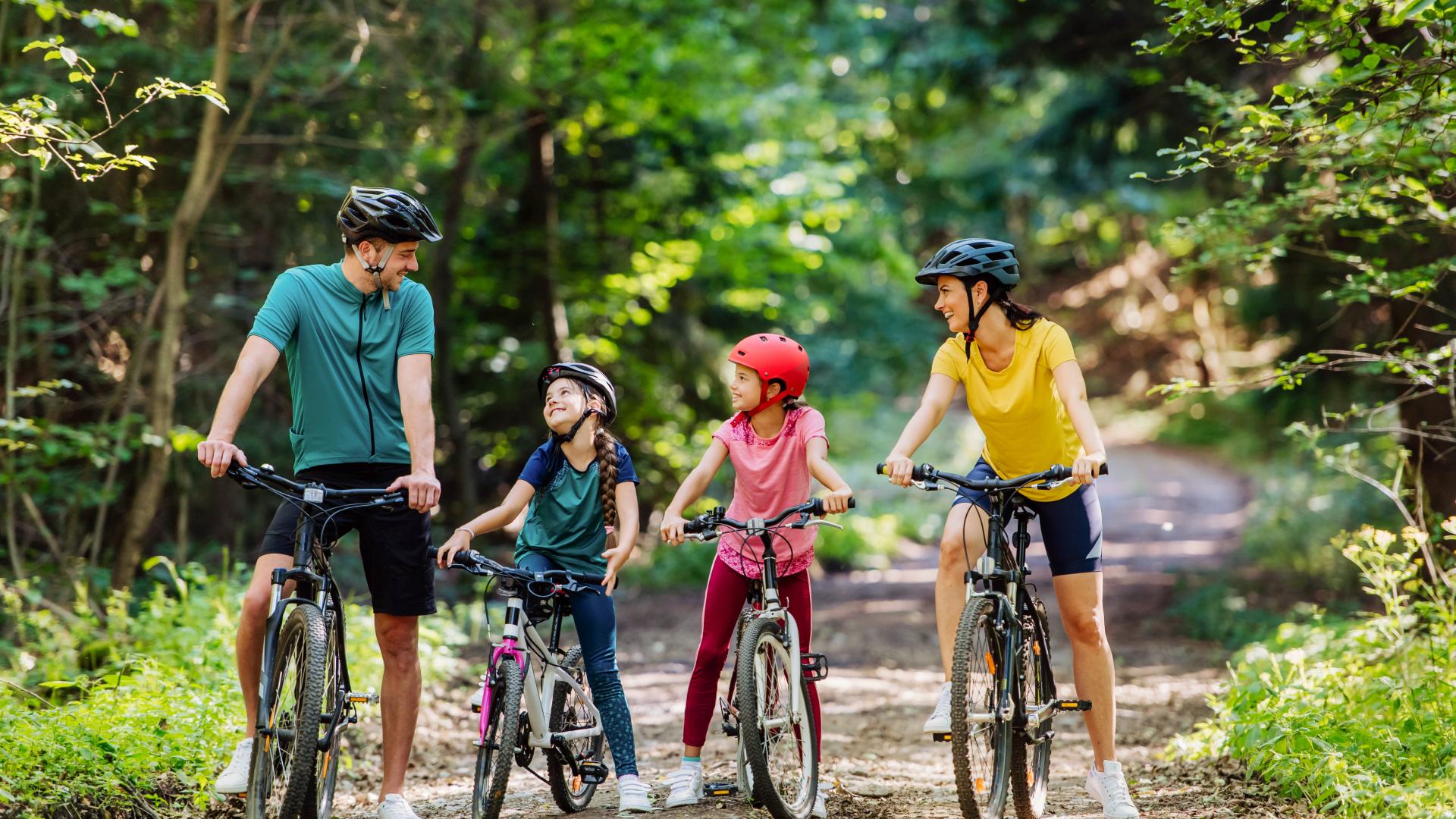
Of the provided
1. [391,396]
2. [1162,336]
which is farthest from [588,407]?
[1162,336]

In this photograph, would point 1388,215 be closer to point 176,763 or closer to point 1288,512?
point 176,763

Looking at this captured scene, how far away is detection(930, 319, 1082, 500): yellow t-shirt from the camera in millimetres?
4625

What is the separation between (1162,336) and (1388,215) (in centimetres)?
3186

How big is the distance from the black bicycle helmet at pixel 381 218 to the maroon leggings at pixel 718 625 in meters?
1.76

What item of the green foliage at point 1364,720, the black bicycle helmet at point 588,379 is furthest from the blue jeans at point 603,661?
A: the green foliage at point 1364,720

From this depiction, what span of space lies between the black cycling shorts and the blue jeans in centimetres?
148

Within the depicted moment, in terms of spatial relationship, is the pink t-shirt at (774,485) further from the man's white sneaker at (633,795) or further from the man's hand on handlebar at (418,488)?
the man's hand on handlebar at (418,488)

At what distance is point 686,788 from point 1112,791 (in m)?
1.66

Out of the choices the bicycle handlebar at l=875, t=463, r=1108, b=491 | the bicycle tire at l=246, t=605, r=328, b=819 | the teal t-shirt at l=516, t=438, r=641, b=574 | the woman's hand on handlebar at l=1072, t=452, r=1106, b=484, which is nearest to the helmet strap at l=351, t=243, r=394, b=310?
the teal t-shirt at l=516, t=438, r=641, b=574

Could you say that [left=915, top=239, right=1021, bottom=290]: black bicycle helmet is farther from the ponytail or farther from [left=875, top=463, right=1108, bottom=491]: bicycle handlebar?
the ponytail

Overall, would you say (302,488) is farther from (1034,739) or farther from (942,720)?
(1034,739)

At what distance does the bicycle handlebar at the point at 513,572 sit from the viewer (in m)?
4.47

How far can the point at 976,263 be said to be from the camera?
183 inches

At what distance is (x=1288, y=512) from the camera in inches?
647
